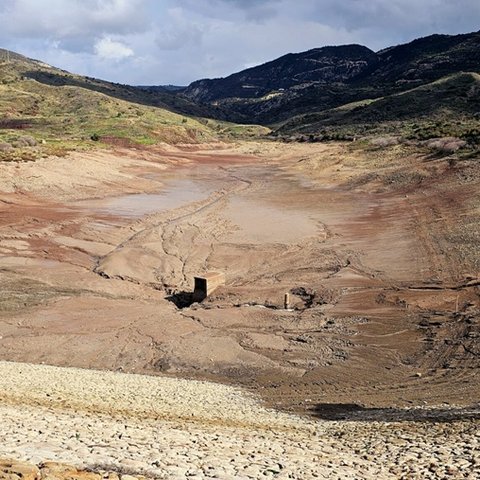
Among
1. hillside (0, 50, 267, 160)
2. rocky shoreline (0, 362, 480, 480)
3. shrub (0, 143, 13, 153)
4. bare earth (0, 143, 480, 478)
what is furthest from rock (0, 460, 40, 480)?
shrub (0, 143, 13, 153)

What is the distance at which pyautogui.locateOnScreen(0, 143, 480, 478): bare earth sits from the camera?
1767 centimetres

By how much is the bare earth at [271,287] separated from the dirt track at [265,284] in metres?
0.09

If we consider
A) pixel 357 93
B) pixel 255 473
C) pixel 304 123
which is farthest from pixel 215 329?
pixel 357 93

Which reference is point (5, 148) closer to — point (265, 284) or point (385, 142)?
point (265, 284)

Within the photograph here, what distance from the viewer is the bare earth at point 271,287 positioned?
58.0 feet

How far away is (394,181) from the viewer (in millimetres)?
49781

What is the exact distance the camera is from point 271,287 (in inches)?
1027

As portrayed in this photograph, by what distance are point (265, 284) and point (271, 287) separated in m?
0.56

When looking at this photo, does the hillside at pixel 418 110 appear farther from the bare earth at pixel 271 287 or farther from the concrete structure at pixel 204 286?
the concrete structure at pixel 204 286

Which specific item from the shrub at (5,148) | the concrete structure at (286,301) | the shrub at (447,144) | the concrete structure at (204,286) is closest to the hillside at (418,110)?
the shrub at (447,144)

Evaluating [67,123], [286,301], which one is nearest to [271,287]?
[286,301]

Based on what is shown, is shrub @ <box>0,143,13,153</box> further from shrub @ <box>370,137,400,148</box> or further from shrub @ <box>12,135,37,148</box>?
shrub @ <box>370,137,400,148</box>

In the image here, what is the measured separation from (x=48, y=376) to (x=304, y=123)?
12145cm

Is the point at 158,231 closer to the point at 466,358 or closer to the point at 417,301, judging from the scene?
the point at 417,301
